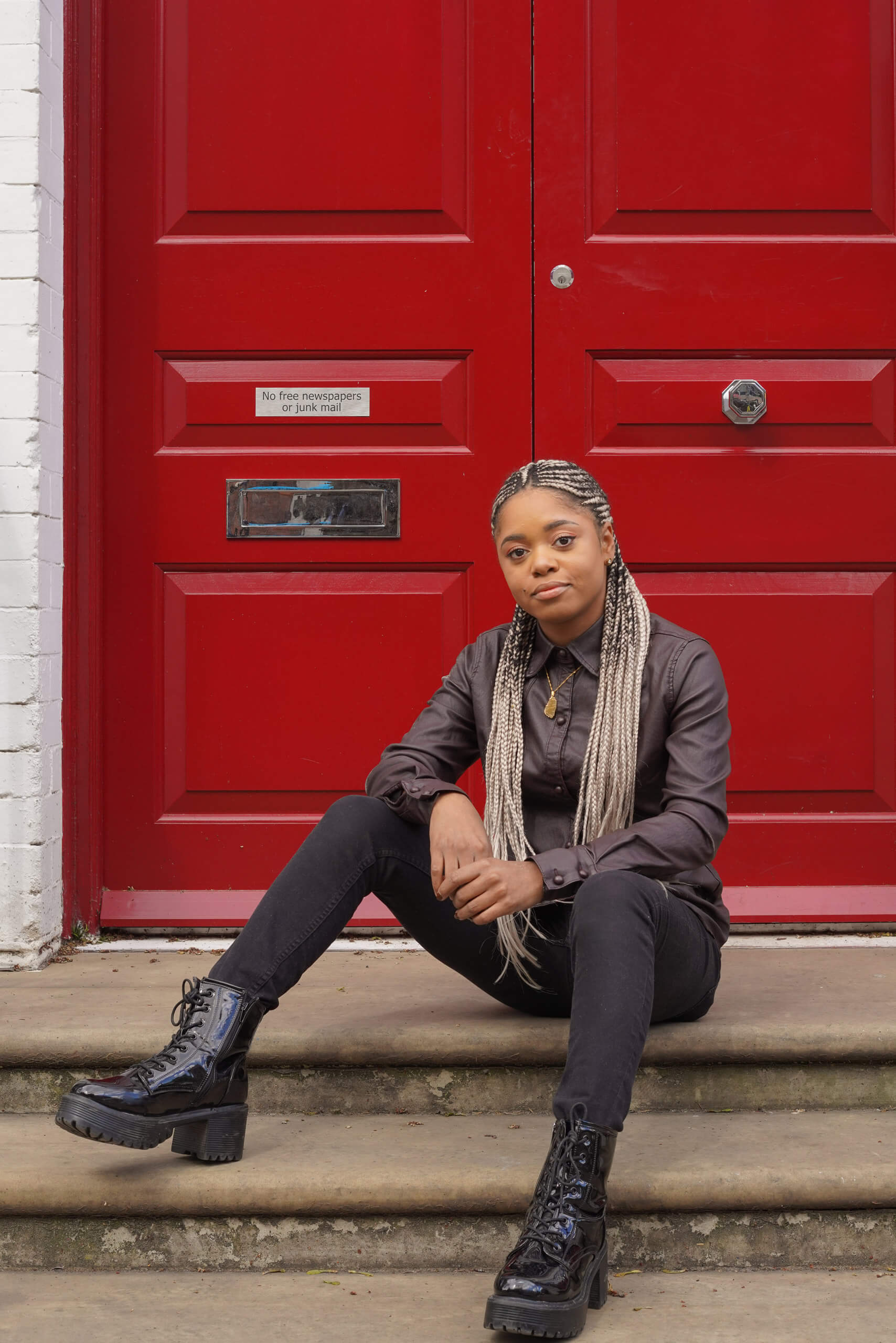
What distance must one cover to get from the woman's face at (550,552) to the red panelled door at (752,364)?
97 centimetres

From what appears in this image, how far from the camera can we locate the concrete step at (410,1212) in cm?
205

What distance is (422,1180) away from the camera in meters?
2.06

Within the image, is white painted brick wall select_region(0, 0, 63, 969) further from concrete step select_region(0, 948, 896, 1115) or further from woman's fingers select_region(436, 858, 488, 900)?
woman's fingers select_region(436, 858, 488, 900)

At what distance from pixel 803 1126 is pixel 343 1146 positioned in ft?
2.62

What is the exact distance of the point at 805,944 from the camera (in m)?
3.11

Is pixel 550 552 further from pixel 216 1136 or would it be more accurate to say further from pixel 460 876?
pixel 216 1136

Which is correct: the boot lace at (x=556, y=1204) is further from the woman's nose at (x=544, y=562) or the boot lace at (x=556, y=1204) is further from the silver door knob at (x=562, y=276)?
the silver door knob at (x=562, y=276)

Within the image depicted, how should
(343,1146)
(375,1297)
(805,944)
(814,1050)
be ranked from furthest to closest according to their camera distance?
1. (805,944)
2. (814,1050)
3. (343,1146)
4. (375,1297)

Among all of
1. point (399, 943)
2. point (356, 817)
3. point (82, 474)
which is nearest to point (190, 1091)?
point (356, 817)

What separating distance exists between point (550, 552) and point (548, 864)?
1.75 ft

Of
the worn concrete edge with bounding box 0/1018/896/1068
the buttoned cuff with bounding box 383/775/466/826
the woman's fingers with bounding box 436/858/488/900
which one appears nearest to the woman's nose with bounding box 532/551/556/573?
the buttoned cuff with bounding box 383/775/466/826

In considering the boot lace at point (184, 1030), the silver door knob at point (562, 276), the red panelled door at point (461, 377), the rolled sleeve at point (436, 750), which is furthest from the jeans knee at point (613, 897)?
the silver door knob at point (562, 276)

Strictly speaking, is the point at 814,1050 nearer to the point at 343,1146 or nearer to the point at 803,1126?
the point at 803,1126

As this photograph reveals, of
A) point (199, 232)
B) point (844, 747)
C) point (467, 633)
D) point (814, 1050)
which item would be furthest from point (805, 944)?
point (199, 232)
